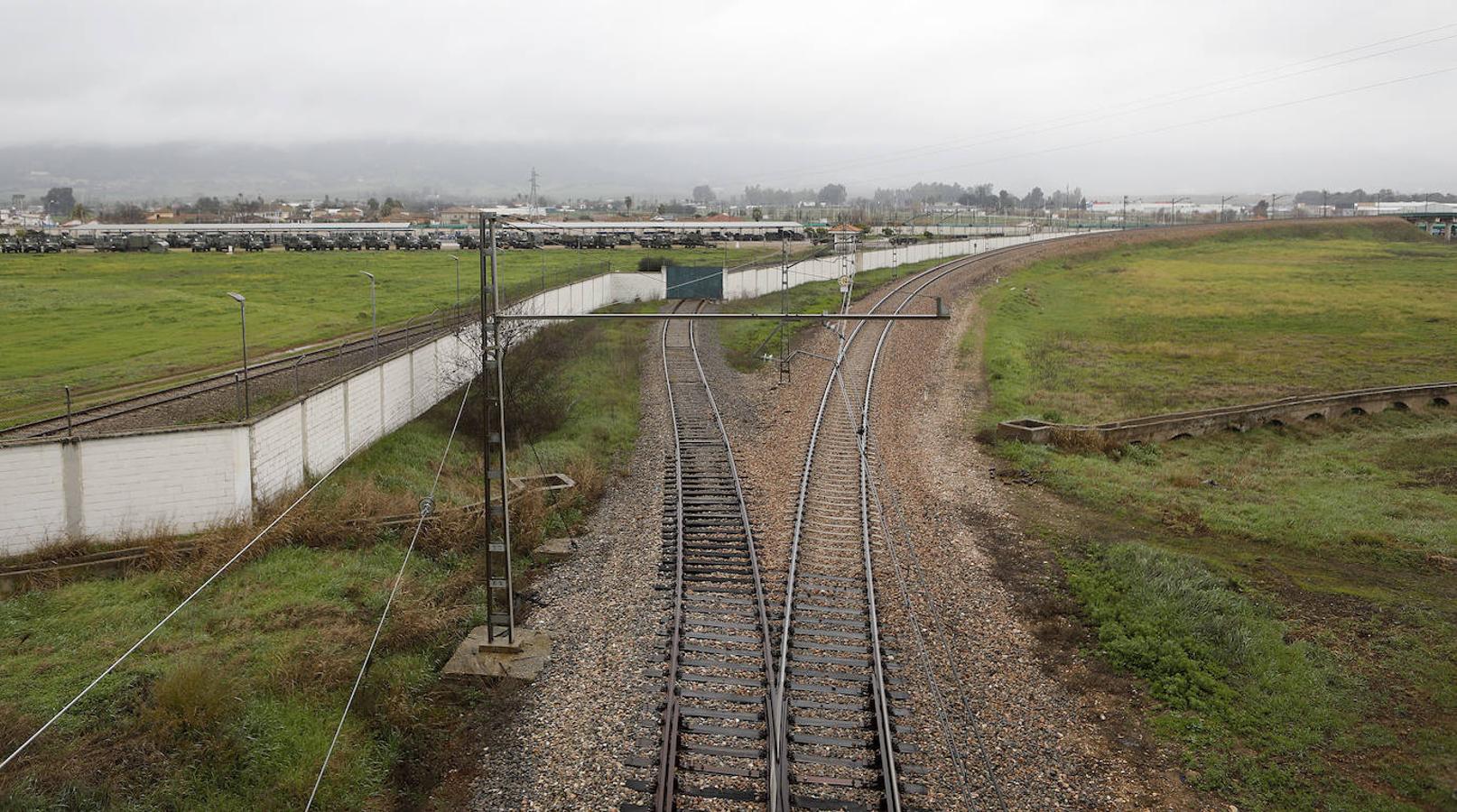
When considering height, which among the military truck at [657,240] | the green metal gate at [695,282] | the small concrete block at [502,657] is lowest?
the small concrete block at [502,657]

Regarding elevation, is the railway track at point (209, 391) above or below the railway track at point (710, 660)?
above

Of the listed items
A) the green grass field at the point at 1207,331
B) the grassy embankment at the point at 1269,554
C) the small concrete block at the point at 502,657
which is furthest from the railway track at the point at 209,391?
the green grass field at the point at 1207,331

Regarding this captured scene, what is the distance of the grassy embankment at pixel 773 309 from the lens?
38688mm

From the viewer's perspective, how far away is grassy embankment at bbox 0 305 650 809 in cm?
1023

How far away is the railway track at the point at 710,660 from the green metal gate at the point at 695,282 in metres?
30.7

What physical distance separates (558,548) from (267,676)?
623cm

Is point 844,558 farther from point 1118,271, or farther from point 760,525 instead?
point 1118,271

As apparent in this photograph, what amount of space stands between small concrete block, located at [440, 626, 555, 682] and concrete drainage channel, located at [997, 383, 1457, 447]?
16081 millimetres

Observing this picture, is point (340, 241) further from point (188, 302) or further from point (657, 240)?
point (188, 302)

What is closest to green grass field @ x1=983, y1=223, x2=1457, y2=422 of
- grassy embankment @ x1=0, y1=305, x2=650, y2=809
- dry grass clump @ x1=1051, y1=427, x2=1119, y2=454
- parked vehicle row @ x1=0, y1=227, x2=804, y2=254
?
dry grass clump @ x1=1051, y1=427, x2=1119, y2=454

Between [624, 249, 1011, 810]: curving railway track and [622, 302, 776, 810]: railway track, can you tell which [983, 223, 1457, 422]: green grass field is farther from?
[622, 302, 776, 810]: railway track

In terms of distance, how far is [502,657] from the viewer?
13398 millimetres

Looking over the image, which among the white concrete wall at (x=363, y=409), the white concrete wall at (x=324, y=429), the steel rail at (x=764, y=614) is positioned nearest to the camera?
the steel rail at (x=764, y=614)

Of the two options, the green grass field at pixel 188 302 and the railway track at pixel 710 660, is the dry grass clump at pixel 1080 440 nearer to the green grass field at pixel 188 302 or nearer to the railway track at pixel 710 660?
the railway track at pixel 710 660
